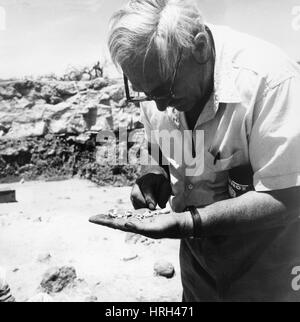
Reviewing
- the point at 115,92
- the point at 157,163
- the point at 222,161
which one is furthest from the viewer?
the point at 115,92

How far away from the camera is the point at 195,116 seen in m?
2.03

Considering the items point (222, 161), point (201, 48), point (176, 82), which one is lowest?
point (222, 161)

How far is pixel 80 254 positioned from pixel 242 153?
366cm

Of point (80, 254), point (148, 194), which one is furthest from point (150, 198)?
point (80, 254)

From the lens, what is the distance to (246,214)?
1708mm

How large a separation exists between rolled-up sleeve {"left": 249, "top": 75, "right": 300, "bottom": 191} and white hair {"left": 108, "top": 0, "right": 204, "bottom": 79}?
41cm

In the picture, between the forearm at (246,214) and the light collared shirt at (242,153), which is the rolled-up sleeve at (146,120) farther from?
the forearm at (246,214)

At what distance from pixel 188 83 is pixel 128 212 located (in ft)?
2.46

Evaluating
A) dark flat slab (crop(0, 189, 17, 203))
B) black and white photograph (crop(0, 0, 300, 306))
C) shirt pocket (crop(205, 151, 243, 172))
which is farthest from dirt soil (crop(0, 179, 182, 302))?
shirt pocket (crop(205, 151, 243, 172))

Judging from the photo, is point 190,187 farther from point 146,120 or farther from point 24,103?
point 24,103

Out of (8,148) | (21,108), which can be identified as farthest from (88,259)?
(21,108)

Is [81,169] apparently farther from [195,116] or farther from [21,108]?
[195,116]

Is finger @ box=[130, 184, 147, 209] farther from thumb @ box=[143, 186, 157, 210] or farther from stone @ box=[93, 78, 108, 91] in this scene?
stone @ box=[93, 78, 108, 91]

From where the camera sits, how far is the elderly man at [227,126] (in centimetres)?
162
